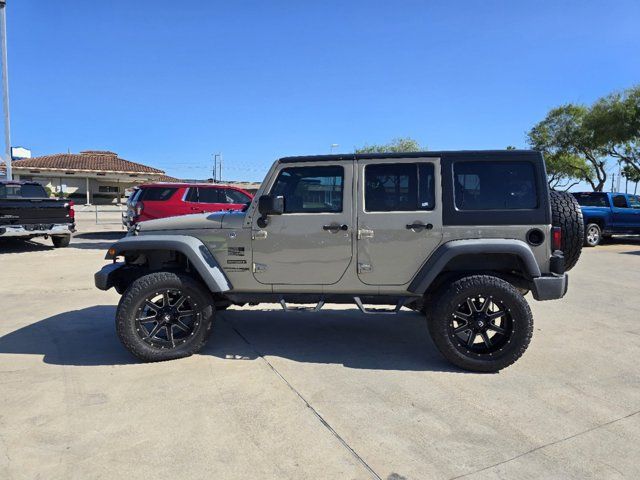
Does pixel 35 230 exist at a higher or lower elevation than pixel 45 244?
higher

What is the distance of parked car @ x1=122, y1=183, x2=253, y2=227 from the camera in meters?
11.3

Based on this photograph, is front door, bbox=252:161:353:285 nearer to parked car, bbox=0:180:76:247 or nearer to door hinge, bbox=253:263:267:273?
door hinge, bbox=253:263:267:273

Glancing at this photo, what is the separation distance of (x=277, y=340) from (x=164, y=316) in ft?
3.98

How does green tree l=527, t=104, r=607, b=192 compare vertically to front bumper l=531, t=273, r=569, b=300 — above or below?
above

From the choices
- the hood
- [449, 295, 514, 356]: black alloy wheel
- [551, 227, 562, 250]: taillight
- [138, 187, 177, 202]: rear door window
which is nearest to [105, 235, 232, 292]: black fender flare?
the hood

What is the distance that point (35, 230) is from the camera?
11266mm

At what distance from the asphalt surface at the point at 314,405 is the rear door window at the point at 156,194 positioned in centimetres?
625

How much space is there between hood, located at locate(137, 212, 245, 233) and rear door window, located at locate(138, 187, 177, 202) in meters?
7.54

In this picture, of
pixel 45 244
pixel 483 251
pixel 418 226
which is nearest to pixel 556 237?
pixel 483 251

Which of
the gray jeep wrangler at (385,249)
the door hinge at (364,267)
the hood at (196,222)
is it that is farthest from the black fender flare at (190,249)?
the door hinge at (364,267)

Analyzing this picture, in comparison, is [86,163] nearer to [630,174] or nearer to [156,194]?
[156,194]

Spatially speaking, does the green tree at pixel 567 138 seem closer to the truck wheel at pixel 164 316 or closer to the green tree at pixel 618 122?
the green tree at pixel 618 122

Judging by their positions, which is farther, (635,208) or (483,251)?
(635,208)

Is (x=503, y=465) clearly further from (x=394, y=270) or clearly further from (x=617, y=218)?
(x=617, y=218)
